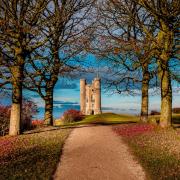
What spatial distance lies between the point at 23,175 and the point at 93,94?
6560 cm

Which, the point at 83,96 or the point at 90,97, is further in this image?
the point at 83,96

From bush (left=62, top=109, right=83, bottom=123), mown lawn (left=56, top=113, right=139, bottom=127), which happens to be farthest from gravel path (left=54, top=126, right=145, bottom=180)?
bush (left=62, top=109, right=83, bottom=123)

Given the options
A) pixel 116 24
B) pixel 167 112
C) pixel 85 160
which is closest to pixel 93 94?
pixel 116 24

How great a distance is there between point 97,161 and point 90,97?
62.4 meters

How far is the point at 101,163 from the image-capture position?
1958cm

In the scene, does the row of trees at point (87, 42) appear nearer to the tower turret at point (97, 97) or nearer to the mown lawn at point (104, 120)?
the mown lawn at point (104, 120)

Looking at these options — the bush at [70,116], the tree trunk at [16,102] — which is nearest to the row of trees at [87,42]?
the tree trunk at [16,102]

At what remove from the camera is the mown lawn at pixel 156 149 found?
17.3 m

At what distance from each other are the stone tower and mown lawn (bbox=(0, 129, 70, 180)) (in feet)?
Result: 169

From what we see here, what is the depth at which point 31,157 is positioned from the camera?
67.7 feet

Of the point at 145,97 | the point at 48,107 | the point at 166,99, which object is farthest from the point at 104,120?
the point at 166,99

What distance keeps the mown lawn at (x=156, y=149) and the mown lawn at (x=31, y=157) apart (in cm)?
434

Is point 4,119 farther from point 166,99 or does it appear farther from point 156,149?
point 156,149

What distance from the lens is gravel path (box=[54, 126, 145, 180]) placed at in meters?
17.2
